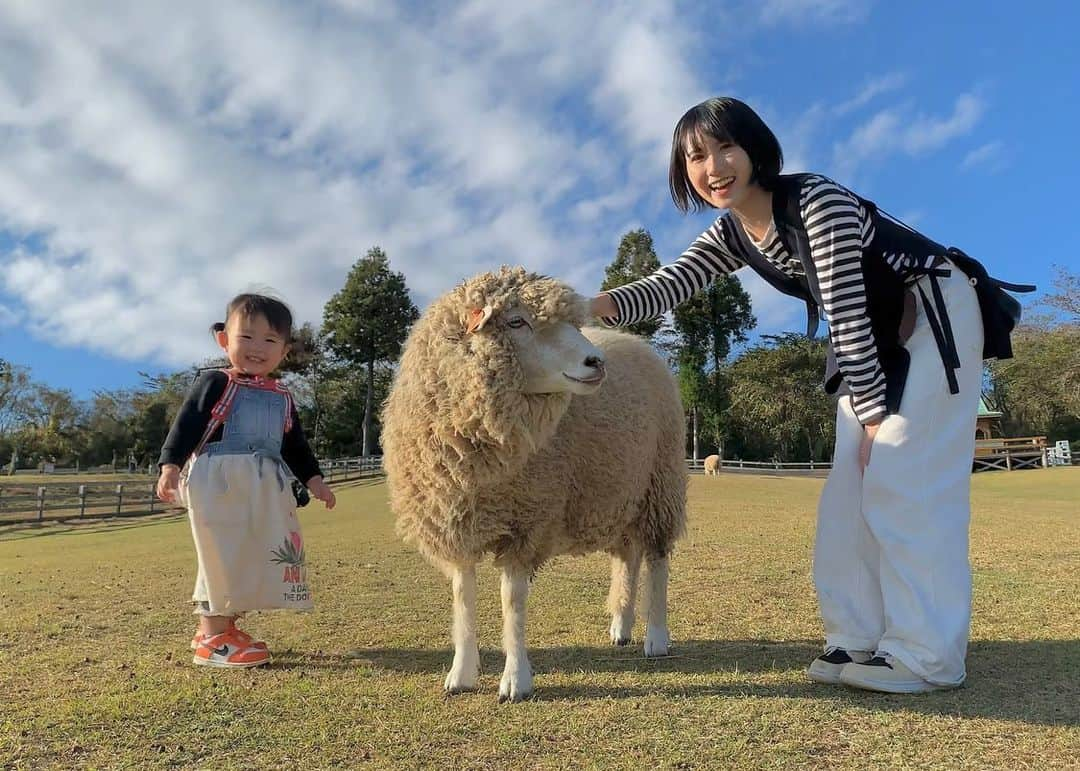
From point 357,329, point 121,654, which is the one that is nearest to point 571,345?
point 121,654

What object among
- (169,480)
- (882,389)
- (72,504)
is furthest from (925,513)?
(72,504)

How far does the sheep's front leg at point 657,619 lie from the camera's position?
338cm

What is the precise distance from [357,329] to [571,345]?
38.8m

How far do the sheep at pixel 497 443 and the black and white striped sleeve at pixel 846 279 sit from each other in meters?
0.95

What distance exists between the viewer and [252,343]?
11.7 ft

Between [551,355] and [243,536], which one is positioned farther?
[243,536]

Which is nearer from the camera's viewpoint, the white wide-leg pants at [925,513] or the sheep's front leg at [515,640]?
the white wide-leg pants at [925,513]

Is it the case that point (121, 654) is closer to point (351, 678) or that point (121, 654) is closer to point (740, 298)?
point (351, 678)

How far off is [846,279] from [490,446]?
157cm

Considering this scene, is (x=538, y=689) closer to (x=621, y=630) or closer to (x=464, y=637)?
(x=464, y=637)

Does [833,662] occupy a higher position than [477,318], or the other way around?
[477,318]

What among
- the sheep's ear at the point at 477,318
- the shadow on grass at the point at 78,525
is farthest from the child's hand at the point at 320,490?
the shadow on grass at the point at 78,525

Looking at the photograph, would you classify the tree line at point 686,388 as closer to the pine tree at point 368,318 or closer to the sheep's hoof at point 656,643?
the pine tree at point 368,318

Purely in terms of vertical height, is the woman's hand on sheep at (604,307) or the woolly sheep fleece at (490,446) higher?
the woman's hand on sheep at (604,307)
